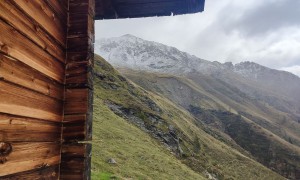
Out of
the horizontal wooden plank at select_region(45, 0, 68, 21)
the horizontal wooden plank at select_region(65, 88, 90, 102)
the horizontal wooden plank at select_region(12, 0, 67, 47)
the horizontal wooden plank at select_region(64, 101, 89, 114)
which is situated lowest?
the horizontal wooden plank at select_region(64, 101, 89, 114)

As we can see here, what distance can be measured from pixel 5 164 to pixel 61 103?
1748mm

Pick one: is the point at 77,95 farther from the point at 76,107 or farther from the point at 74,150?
the point at 74,150

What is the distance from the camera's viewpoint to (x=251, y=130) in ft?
434

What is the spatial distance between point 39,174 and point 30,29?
1946 mm

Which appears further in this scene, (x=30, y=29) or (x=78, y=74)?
(x=78, y=74)

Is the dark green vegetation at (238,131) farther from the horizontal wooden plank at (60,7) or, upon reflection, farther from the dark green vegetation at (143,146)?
the horizontal wooden plank at (60,7)

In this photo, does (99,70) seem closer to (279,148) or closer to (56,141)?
(56,141)

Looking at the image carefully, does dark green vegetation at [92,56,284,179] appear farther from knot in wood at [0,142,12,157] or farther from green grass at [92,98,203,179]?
knot in wood at [0,142,12,157]

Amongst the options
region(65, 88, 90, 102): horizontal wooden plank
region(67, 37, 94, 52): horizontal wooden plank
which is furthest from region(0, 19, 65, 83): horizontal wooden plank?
region(67, 37, 94, 52): horizontal wooden plank

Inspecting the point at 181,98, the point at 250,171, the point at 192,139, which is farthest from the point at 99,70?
the point at 181,98

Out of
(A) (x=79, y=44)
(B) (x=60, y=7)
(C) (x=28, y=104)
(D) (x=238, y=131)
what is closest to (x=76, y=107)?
(A) (x=79, y=44)

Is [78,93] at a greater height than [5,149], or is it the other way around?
[78,93]

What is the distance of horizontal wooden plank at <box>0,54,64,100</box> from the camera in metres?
4.05

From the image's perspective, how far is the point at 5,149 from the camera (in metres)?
4.00
